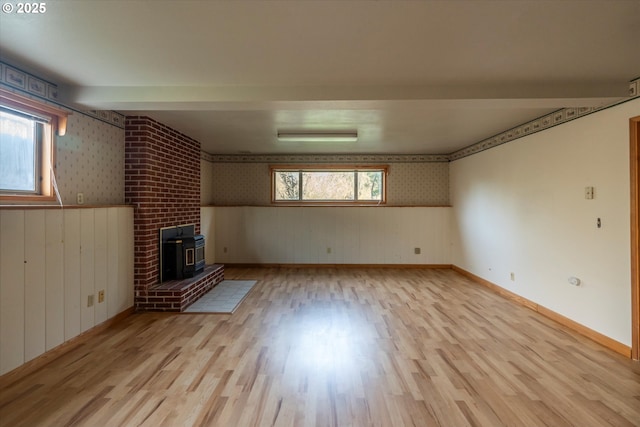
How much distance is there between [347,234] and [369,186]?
3.76ft

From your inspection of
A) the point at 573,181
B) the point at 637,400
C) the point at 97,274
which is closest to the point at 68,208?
the point at 97,274

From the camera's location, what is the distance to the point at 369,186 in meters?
6.32

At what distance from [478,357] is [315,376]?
4.62ft

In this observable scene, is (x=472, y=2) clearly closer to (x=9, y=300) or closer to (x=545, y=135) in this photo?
(x=545, y=135)

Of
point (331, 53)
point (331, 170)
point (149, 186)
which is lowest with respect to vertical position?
point (149, 186)

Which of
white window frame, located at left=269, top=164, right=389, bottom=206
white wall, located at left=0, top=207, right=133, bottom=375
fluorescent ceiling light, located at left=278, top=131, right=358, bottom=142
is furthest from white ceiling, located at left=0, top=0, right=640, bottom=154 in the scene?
white window frame, located at left=269, top=164, right=389, bottom=206

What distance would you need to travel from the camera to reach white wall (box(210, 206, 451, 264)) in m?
6.09

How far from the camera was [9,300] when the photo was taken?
211 cm

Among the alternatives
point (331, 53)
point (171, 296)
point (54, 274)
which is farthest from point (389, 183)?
point (54, 274)

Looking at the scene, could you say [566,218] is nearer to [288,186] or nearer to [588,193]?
[588,193]

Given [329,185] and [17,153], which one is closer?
[17,153]

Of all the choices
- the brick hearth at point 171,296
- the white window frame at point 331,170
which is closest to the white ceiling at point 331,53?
the brick hearth at point 171,296

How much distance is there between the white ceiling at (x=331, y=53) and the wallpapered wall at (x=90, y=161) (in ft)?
0.95

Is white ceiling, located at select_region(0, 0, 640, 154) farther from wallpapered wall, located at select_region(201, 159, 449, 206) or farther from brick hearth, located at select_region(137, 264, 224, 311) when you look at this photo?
wallpapered wall, located at select_region(201, 159, 449, 206)
